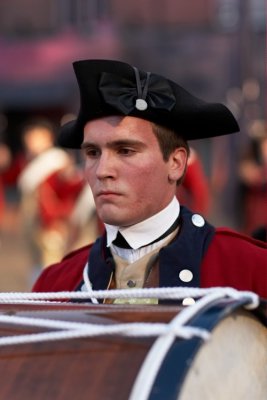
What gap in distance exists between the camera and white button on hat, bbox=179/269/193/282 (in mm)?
2857

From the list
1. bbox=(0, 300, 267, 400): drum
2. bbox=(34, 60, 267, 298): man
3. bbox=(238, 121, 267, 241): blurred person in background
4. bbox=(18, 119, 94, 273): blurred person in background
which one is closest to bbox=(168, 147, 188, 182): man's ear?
bbox=(34, 60, 267, 298): man

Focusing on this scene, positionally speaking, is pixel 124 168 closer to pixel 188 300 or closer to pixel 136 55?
pixel 188 300

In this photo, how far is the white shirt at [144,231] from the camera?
9.45ft

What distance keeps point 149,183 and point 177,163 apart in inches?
4.8

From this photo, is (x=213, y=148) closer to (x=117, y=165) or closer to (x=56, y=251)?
(x=56, y=251)

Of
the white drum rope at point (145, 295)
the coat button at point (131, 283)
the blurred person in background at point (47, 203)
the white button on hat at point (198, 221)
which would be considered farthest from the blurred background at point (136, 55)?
the white drum rope at point (145, 295)

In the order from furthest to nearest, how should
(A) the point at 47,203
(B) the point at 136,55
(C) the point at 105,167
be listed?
(B) the point at 136,55 < (A) the point at 47,203 < (C) the point at 105,167

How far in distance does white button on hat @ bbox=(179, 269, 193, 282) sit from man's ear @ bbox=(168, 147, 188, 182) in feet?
0.76

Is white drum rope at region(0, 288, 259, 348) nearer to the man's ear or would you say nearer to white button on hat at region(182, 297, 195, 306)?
white button on hat at region(182, 297, 195, 306)

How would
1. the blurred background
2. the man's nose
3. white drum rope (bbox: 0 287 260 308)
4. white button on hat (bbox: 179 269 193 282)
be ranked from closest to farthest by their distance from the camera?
white drum rope (bbox: 0 287 260 308)
the man's nose
white button on hat (bbox: 179 269 193 282)
the blurred background

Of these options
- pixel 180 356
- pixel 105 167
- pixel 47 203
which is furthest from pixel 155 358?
pixel 47 203

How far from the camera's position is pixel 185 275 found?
2861mm

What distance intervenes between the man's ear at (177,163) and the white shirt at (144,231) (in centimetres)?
8

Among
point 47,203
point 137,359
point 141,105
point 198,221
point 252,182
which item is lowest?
point 252,182
